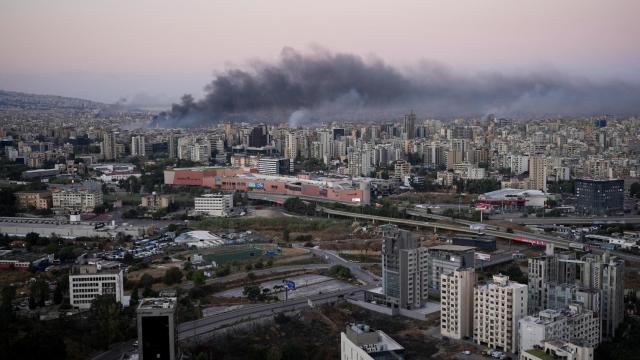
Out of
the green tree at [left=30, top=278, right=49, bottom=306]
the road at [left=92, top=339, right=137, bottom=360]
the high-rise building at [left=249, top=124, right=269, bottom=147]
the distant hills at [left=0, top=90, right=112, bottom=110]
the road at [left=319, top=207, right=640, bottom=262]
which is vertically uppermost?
the distant hills at [left=0, top=90, right=112, bottom=110]

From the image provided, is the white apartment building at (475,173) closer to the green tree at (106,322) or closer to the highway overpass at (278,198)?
the highway overpass at (278,198)

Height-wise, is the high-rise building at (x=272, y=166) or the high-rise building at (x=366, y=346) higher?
the high-rise building at (x=272, y=166)

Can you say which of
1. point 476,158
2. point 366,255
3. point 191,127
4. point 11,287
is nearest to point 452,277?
point 366,255

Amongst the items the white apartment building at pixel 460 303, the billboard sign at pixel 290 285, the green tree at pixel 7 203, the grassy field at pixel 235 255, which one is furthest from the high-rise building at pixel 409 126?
the white apartment building at pixel 460 303

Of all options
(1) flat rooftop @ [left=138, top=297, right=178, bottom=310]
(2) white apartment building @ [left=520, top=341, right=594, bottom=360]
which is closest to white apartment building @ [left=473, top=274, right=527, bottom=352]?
(2) white apartment building @ [left=520, top=341, right=594, bottom=360]

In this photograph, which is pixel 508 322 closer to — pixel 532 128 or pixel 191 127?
pixel 532 128

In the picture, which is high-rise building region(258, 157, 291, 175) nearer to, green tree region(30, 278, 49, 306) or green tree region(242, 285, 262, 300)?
green tree region(242, 285, 262, 300)

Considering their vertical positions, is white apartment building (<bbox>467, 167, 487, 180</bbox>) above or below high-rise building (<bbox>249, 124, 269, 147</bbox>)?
below
